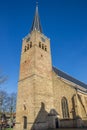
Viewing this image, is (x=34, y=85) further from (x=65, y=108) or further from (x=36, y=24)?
(x=36, y=24)

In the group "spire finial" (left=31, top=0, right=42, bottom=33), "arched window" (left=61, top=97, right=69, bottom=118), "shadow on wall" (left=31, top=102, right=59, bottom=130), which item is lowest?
"shadow on wall" (left=31, top=102, right=59, bottom=130)

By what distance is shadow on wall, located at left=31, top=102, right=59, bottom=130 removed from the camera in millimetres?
19477

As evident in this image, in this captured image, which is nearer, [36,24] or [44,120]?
[44,120]

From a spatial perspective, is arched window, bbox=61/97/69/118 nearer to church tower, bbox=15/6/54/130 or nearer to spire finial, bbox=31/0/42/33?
church tower, bbox=15/6/54/130

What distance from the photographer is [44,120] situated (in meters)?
20.2

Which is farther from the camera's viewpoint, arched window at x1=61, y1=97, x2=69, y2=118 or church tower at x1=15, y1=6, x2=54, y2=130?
arched window at x1=61, y1=97, x2=69, y2=118

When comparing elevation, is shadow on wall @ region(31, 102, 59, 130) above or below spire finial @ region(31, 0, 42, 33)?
below

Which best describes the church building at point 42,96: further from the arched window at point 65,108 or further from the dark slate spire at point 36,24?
the dark slate spire at point 36,24

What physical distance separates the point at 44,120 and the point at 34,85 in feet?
17.7

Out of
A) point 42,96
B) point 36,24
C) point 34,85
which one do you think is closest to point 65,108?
point 42,96

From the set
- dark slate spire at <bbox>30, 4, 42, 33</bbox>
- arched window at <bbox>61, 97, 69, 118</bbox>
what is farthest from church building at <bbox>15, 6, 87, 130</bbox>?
dark slate spire at <bbox>30, 4, 42, 33</bbox>

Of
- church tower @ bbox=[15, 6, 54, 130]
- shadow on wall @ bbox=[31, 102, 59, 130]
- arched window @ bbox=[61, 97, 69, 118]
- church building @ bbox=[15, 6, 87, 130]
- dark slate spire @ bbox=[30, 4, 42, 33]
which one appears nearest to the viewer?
shadow on wall @ bbox=[31, 102, 59, 130]

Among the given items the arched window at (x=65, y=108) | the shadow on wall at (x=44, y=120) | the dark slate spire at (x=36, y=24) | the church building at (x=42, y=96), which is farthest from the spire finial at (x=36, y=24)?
the shadow on wall at (x=44, y=120)

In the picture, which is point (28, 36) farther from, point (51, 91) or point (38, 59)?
point (51, 91)
